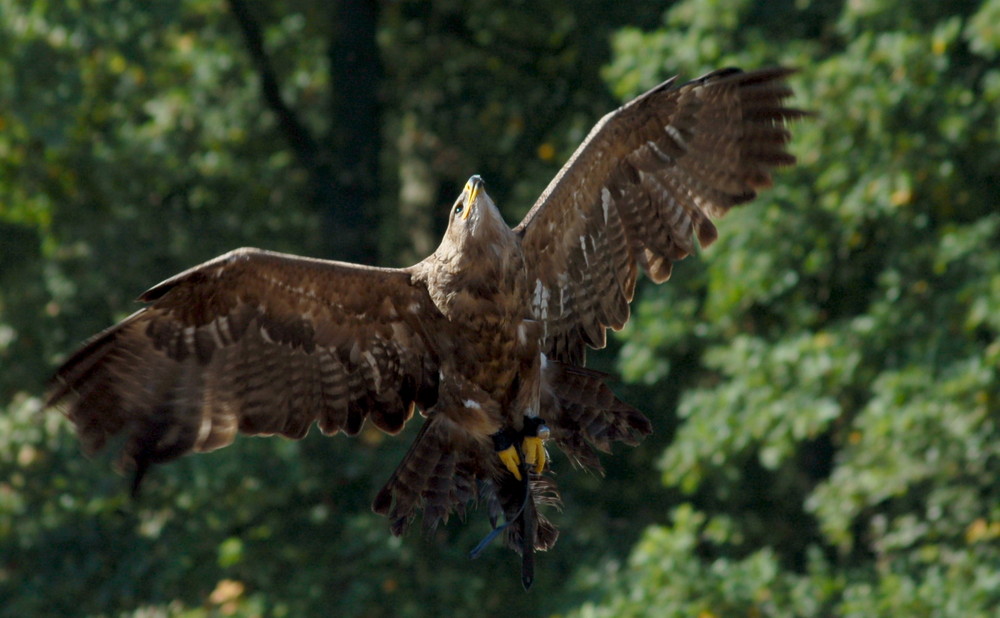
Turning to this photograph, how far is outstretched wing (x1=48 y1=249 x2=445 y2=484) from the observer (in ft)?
22.2

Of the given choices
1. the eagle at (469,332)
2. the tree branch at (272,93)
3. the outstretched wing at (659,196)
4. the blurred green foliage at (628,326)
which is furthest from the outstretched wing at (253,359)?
the tree branch at (272,93)

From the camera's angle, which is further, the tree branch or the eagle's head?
the tree branch

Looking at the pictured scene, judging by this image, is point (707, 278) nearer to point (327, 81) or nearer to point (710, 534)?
point (710, 534)

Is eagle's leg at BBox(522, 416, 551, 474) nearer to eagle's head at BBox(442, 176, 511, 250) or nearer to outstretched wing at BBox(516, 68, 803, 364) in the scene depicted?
outstretched wing at BBox(516, 68, 803, 364)

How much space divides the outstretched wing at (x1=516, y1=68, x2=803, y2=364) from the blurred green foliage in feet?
8.81

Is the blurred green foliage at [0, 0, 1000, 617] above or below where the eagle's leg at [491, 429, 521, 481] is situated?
above

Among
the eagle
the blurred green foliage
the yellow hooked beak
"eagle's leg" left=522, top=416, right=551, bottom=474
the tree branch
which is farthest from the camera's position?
the tree branch

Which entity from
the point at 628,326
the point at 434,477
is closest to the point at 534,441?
the point at 434,477

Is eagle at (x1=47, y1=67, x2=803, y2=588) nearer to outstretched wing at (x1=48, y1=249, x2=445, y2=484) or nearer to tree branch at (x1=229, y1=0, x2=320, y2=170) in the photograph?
outstretched wing at (x1=48, y1=249, x2=445, y2=484)

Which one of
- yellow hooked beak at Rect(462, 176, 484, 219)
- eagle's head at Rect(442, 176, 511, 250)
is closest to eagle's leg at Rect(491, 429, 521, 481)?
eagle's head at Rect(442, 176, 511, 250)

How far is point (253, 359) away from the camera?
709 cm

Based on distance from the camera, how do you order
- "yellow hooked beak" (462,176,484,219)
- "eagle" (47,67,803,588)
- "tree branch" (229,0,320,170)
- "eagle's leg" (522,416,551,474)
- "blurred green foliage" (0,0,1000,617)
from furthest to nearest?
1. "tree branch" (229,0,320,170)
2. "blurred green foliage" (0,0,1000,617)
3. "eagle's leg" (522,416,551,474)
4. "eagle" (47,67,803,588)
5. "yellow hooked beak" (462,176,484,219)

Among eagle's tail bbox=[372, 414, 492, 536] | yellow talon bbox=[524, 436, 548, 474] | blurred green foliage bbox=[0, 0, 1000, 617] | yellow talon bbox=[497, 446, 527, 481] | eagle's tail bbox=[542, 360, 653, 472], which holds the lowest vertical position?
eagle's tail bbox=[372, 414, 492, 536]

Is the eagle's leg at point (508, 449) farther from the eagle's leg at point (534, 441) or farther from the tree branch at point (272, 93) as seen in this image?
the tree branch at point (272, 93)
